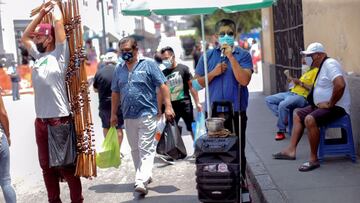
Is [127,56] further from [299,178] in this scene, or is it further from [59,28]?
[299,178]

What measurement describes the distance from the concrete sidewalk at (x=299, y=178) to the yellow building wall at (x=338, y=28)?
1317 millimetres

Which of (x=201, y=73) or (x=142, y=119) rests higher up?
(x=201, y=73)

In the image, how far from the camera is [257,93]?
712 inches

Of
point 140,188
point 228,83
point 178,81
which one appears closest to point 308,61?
point 178,81

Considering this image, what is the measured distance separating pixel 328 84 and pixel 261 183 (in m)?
1.55

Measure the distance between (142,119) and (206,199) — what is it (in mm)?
1687

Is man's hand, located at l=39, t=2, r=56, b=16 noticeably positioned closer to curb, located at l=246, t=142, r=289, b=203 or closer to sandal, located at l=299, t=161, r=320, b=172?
curb, located at l=246, t=142, r=289, b=203

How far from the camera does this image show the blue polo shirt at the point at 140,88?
6789 mm

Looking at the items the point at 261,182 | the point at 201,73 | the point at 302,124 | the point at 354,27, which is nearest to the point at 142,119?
the point at 201,73

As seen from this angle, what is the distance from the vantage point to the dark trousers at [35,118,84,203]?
5.55 m

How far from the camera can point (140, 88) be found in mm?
6801

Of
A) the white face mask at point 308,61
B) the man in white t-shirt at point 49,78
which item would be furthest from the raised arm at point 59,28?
the white face mask at point 308,61

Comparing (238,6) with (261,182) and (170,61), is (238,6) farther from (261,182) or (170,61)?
(170,61)

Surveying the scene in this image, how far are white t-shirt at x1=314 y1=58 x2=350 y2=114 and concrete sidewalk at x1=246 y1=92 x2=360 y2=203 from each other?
0.77m
